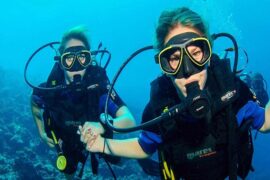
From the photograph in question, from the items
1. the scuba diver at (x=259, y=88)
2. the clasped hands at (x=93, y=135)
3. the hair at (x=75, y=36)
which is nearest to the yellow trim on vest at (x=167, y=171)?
the clasped hands at (x=93, y=135)

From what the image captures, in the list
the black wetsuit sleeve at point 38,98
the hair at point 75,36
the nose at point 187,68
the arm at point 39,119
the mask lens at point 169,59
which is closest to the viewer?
the nose at point 187,68

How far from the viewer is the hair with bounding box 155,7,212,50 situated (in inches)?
122

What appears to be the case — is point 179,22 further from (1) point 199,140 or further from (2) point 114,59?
(2) point 114,59

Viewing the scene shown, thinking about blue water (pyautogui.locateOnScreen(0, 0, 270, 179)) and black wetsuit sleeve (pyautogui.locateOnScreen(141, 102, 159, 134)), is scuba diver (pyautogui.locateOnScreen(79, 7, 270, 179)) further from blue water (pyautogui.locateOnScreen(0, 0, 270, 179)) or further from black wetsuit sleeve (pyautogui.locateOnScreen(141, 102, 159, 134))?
blue water (pyautogui.locateOnScreen(0, 0, 270, 179))

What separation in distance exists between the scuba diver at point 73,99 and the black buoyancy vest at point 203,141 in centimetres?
125

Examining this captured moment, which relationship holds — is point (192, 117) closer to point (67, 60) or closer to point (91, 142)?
point (91, 142)

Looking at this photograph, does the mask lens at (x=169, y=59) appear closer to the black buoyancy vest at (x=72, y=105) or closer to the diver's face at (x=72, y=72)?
the black buoyancy vest at (x=72, y=105)

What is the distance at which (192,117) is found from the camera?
312cm

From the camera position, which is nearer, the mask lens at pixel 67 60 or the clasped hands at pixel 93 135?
the clasped hands at pixel 93 135

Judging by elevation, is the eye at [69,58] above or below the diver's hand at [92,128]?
above

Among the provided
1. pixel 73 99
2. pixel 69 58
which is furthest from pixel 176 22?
pixel 73 99

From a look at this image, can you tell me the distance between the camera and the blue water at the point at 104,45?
1204cm

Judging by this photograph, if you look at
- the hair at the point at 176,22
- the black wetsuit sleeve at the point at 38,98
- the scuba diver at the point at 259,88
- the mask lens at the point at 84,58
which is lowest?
the scuba diver at the point at 259,88

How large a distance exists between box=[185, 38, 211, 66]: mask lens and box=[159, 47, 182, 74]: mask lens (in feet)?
0.36
